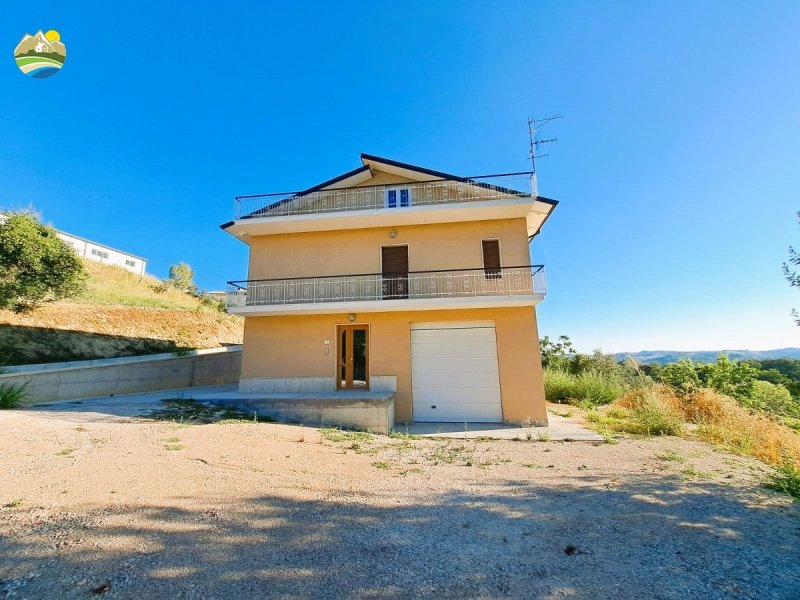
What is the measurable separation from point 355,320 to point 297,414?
335cm

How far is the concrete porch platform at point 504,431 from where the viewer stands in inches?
318

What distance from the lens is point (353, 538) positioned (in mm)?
3145

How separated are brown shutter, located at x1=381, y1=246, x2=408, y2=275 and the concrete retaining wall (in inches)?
361

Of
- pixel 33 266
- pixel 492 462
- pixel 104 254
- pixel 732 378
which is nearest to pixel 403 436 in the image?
pixel 492 462

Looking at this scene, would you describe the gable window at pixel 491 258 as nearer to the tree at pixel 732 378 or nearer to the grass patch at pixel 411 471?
the grass patch at pixel 411 471

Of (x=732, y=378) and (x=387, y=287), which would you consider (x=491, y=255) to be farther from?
(x=732, y=378)

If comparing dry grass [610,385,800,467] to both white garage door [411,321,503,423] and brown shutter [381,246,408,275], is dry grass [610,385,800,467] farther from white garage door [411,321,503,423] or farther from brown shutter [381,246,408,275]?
brown shutter [381,246,408,275]

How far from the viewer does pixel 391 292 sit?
11.1 metres

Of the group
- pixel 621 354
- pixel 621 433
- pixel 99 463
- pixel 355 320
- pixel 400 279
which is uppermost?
pixel 400 279

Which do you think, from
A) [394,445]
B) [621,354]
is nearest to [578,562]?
[394,445]

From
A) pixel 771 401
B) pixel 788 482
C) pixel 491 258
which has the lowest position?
pixel 788 482

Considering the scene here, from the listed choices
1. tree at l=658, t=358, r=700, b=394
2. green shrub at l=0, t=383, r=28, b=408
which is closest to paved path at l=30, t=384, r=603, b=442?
green shrub at l=0, t=383, r=28, b=408

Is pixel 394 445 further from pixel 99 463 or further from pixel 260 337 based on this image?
pixel 260 337

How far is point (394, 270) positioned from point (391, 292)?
29.2 inches
